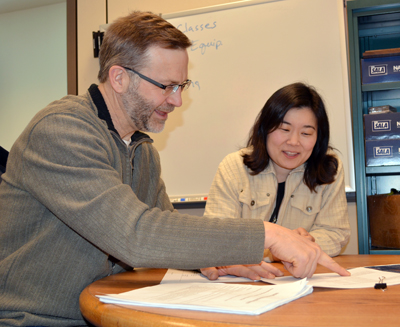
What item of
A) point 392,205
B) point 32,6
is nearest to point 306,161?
point 392,205

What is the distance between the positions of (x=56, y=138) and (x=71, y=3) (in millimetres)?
2142

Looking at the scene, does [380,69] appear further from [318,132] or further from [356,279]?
[356,279]

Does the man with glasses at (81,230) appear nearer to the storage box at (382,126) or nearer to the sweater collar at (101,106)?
the sweater collar at (101,106)

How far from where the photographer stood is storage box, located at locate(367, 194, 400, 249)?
1721mm

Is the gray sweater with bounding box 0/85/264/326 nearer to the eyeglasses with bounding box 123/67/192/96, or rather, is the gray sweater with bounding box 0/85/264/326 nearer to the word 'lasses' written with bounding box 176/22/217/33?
the eyeglasses with bounding box 123/67/192/96

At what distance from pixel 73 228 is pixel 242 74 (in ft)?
5.19

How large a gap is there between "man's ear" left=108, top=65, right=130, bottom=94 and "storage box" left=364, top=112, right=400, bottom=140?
1.16 meters

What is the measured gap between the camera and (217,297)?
2.28 feet

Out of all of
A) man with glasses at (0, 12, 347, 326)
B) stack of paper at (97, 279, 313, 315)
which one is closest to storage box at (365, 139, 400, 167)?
man with glasses at (0, 12, 347, 326)

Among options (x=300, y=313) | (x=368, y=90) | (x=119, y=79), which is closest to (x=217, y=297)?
(x=300, y=313)

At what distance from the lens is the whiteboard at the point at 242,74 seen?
2035 mm

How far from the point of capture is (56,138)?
2.95 feet

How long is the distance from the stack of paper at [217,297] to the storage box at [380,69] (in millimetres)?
1361

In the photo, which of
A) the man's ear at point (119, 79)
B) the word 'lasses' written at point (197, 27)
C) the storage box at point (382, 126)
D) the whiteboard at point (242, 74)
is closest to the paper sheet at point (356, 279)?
the man's ear at point (119, 79)
